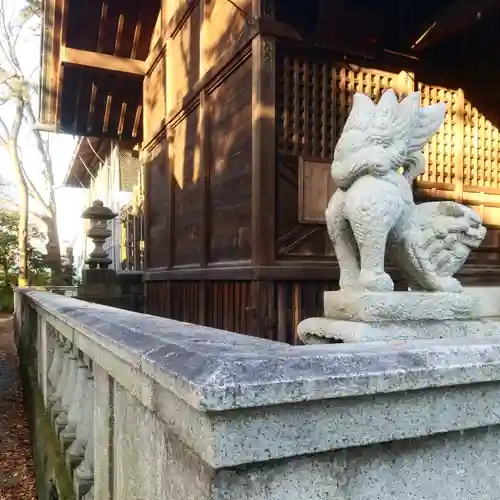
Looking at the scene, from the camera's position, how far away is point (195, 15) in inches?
271

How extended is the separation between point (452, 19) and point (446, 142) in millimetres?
1390

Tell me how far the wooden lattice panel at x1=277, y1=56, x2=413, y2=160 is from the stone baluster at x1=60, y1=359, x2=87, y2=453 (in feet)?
9.95

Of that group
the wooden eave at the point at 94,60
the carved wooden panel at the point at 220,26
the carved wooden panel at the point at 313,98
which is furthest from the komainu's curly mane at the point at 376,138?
the wooden eave at the point at 94,60

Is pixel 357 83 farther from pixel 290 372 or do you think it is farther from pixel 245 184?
pixel 290 372

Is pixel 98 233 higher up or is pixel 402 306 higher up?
pixel 98 233

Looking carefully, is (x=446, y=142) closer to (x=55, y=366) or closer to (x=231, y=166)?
(x=231, y=166)

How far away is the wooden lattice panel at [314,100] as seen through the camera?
514cm

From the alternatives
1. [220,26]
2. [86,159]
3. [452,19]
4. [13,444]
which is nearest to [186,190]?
[220,26]

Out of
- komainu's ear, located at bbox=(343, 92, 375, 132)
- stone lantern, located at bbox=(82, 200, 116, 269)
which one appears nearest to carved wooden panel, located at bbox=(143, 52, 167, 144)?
stone lantern, located at bbox=(82, 200, 116, 269)

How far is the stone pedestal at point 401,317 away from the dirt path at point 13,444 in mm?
3435

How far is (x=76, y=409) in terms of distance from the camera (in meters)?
3.02

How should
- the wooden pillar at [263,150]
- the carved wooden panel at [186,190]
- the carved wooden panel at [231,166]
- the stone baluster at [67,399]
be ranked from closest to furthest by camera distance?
1. the stone baluster at [67,399]
2. the wooden pillar at [263,150]
3. the carved wooden panel at [231,166]
4. the carved wooden panel at [186,190]

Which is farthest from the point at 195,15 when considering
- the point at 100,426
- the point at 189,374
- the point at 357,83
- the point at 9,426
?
the point at 189,374

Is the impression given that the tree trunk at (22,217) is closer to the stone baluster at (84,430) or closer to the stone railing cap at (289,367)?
the stone baluster at (84,430)
